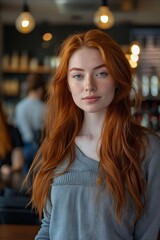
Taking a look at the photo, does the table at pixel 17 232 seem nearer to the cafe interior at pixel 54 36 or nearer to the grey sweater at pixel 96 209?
the grey sweater at pixel 96 209

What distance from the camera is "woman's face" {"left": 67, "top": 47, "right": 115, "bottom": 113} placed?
1.31m

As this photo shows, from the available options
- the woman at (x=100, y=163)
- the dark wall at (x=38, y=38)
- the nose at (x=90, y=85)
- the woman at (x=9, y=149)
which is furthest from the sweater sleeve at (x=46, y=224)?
the dark wall at (x=38, y=38)

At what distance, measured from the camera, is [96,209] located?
1253 millimetres

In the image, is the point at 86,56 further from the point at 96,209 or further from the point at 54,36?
the point at 54,36

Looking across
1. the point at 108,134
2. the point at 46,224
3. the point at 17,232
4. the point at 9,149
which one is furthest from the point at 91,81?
the point at 9,149

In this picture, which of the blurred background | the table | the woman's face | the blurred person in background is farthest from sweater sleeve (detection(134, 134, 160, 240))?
the blurred background

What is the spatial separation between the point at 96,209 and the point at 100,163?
13 centimetres

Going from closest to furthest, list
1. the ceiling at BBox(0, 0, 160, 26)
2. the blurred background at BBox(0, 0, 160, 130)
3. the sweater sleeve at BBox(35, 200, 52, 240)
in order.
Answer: the sweater sleeve at BBox(35, 200, 52, 240)
the ceiling at BBox(0, 0, 160, 26)
the blurred background at BBox(0, 0, 160, 130)

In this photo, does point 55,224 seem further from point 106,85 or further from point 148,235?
point 106,85

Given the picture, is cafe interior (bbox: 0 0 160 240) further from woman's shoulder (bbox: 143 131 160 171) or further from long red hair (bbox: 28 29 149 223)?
woman's shoulder (bbox: 143 131 160 171)

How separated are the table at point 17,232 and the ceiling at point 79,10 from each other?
3829 millimetres

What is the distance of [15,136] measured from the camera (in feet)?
9.55

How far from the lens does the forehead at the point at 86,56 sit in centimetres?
131

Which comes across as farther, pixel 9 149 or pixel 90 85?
pixel 9 149
